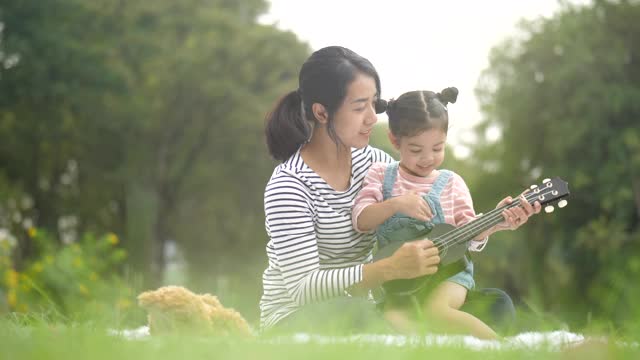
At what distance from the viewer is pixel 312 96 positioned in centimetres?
513

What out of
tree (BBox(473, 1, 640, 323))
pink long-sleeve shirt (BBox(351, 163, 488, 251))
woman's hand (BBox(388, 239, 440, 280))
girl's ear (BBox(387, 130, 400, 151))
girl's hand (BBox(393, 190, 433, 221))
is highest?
tree (BBox(473, 1, 640, 323))

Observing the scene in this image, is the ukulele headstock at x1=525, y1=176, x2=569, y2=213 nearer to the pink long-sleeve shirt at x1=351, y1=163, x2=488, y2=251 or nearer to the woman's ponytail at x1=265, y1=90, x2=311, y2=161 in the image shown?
the pink long-sleeve shirt at x1=351, y1=163, x2=488, y2=251

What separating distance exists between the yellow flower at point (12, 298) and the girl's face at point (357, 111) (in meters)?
7.22

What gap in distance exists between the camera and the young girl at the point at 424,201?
14.7 ft

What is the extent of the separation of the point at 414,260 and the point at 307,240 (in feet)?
2.37

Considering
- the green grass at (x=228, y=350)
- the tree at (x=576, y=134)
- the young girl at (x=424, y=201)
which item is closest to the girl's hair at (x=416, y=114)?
the young girl at (x=424, y=201)

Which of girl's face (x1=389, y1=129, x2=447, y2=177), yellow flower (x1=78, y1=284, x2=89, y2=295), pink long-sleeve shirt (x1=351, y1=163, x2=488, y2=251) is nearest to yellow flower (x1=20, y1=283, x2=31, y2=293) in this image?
yellow flower (x1=78, y1=284, x2=89, y2=295)

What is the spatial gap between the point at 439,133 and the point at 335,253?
3.13 ft

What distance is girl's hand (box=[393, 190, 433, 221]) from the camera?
443 cm

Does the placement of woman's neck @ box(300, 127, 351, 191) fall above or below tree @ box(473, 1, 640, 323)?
below

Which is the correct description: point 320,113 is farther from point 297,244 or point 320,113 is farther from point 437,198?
point 437,198

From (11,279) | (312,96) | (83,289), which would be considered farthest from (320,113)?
(11,279)

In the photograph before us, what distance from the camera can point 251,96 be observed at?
24984 mm

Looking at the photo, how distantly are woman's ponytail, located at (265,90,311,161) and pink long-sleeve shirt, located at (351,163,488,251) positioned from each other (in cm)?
62
